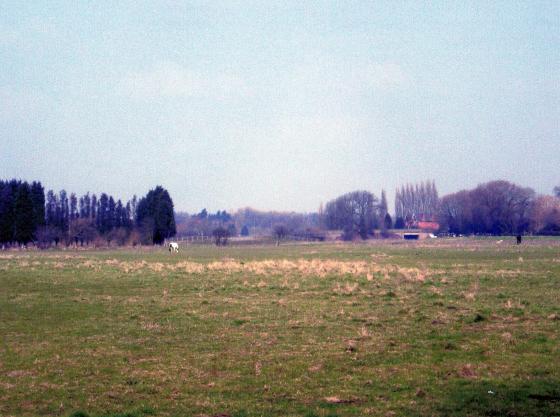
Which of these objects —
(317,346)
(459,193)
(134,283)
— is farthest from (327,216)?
(317,346)

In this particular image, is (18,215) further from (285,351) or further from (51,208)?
(285,351)

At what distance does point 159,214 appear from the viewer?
126m

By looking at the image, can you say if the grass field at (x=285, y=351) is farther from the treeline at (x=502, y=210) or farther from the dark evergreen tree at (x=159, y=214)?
the treeline at (x=502, y=210)

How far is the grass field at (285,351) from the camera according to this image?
941cm

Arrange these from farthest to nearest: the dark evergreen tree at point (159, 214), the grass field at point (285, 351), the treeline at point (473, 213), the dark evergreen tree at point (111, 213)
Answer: the treeline at point (473, 213) < the dark evergreen tree at point (111, 213) < the dark evergreen tree at point (159, 214) < the grass field at point (285, 351)

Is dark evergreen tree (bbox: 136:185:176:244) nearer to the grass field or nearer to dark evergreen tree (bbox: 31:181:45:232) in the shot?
dark evergreen tree (bbox: 31:181:45:232)

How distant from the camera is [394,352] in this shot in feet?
42.7

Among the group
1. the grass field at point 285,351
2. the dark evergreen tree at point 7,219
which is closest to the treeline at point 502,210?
the dark evergreen tree at point 7,219

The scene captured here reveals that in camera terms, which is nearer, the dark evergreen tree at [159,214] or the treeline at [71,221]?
the treeline at [71,221]

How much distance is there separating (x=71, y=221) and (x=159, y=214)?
19.0 metres

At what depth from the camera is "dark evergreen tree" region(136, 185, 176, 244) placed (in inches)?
4961

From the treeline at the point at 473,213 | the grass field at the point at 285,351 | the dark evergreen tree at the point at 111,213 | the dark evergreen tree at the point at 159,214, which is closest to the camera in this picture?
the grass field at the point at 285,351

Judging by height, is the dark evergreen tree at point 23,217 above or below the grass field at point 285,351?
above

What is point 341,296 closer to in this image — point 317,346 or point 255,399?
point 317,346
